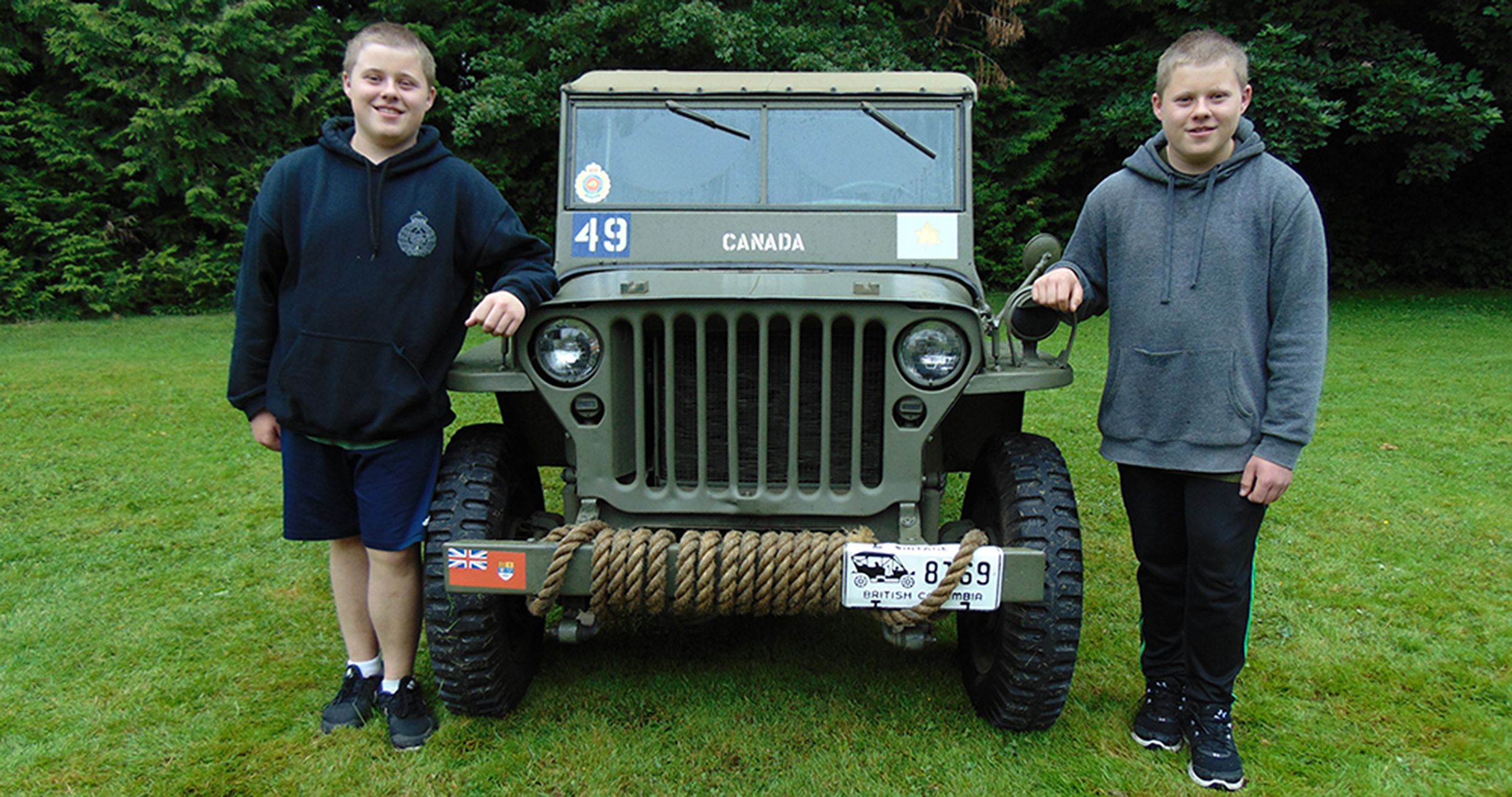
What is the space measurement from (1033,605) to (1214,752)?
67cm

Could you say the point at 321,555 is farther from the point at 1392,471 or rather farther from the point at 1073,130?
the point at 1073,130

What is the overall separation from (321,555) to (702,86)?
2896 mm

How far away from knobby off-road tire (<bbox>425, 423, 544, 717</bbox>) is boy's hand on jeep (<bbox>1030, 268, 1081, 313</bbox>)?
5.76 ft

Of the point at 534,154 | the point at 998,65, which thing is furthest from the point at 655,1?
the point at 998,65

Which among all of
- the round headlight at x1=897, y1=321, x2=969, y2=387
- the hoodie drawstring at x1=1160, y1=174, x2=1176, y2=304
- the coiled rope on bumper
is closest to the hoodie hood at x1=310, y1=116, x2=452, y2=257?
the coiled rope on bumper

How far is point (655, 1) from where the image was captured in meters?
15.3

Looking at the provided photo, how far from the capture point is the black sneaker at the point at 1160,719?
3.19m

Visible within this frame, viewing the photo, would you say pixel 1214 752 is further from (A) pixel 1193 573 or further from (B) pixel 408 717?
(B) pixel 408 717

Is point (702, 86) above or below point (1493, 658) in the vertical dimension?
above

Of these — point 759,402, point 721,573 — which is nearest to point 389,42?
point 759,402

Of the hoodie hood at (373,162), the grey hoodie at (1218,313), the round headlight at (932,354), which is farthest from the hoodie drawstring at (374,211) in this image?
the grey hoodie at (1218,313)

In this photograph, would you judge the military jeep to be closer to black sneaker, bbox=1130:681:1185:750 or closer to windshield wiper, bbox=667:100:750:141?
black sneaker, bbox=1130:681:1185:750

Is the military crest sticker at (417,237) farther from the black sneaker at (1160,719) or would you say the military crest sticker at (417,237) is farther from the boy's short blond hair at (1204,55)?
the black sneaker at (1160,719)

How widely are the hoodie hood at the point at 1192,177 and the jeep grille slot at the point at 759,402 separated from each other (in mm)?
843
